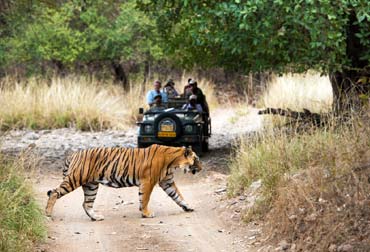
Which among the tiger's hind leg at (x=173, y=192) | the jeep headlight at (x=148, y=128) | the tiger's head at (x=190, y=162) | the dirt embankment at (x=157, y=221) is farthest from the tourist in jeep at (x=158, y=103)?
the tiger's hind leg at (x=173, y=192)

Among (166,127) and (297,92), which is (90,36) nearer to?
(297,92)

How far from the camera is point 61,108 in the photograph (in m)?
24.0

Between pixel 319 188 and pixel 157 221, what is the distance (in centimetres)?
257

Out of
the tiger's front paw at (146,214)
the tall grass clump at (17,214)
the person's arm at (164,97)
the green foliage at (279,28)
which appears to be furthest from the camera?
the person's arm at (164,97)

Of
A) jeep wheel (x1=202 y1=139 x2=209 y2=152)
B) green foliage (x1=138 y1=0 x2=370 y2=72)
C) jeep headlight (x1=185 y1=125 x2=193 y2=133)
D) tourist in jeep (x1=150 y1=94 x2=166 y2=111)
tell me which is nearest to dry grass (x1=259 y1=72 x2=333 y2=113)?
jeep wheel (x1=202 y1=139 x2=209 y2=152)

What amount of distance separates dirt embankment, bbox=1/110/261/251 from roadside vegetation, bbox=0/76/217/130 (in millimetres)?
6399

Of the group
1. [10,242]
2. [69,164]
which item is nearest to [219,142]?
[69,164]

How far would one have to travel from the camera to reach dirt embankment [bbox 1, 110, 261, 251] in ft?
30.7

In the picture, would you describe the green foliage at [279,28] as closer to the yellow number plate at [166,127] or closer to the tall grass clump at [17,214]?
the yellow number plate at [166,127]

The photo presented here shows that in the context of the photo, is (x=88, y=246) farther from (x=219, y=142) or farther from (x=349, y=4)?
(x=219, y=142)

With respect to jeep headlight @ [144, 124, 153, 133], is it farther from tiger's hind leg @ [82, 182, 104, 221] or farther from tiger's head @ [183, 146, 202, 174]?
tiger's hind leg @ [82, 182, 104, 221]

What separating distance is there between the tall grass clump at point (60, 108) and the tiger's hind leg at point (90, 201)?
11845 mm

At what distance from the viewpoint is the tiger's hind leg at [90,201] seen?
35.8ft

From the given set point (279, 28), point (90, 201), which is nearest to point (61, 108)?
point (279, 28)
